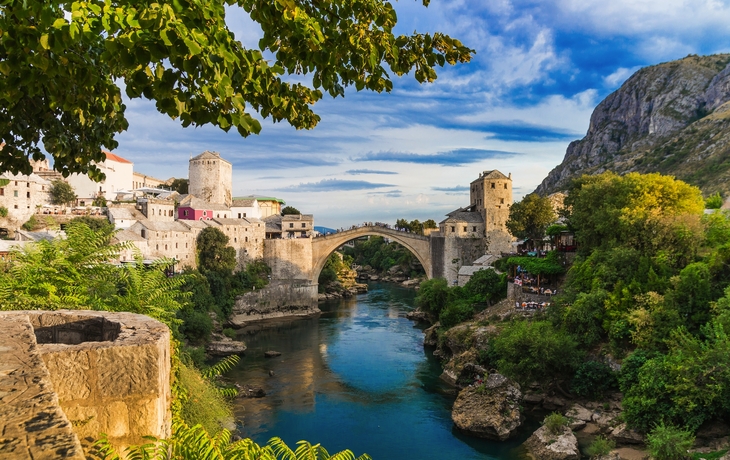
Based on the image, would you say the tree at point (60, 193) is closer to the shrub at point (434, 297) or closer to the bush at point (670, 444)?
the shrub at point (434, 297)

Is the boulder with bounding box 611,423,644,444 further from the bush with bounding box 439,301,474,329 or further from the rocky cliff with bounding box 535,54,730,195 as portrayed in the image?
the rocky cliff with bounding box 535,54,730,195

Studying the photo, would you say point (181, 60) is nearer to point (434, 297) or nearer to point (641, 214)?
point (641, 214)

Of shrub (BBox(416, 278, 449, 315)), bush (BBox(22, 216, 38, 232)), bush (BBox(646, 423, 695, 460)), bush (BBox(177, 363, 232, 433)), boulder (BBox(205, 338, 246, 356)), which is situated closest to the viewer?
bush (BBox(177, 363, 232, 433))

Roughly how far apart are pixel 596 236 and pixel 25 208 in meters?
32.8

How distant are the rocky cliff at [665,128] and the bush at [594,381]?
3281 centimetres

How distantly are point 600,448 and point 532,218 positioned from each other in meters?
22.2

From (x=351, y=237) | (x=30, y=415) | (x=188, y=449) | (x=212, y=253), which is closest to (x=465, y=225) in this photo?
(x=351, y=237)

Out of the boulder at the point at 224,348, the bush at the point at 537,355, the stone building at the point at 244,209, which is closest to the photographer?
the bush at the point at 537,355

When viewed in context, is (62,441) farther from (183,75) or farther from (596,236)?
(596,236)

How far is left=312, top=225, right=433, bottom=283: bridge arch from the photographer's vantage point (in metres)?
40.5

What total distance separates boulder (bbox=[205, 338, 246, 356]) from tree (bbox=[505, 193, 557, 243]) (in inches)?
745

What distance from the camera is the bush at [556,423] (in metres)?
14.4

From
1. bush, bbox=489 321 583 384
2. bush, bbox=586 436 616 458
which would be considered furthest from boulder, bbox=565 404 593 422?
bush, bbox=586 436 616 458

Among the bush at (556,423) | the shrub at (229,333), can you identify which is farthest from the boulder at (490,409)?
the shrub at (229,333)
